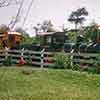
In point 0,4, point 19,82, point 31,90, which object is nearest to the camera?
point 0,4

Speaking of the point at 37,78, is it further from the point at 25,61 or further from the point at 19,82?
the point at 25,61

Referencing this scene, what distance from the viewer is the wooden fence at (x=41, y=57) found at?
17.5 meters

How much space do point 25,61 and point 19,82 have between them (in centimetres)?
915

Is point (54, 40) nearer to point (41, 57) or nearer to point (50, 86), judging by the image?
point (41, 57)

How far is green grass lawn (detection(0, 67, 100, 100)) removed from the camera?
30.0ft

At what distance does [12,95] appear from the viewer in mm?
A: 9266

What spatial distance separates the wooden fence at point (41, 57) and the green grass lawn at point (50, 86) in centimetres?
313

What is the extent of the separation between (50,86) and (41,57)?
27.6 feet

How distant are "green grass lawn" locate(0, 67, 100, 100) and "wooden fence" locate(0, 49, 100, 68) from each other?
3.13 metres

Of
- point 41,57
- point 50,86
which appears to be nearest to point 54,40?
point 41,57

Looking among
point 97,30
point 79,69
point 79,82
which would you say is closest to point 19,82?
point 79,82

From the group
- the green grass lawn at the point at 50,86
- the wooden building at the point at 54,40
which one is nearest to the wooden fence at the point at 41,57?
the green grass lawn at the point at 50,86

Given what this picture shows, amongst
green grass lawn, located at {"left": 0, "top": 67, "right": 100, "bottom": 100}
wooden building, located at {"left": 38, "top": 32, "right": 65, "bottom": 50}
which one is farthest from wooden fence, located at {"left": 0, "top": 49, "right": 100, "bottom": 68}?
wooden building, located at {"left": 38, "top": 32, "right": 65, "bottom": 50}

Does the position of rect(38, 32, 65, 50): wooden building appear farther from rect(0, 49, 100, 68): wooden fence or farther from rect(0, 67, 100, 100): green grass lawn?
rect(0, 67, 100, 100): green grass lawn
